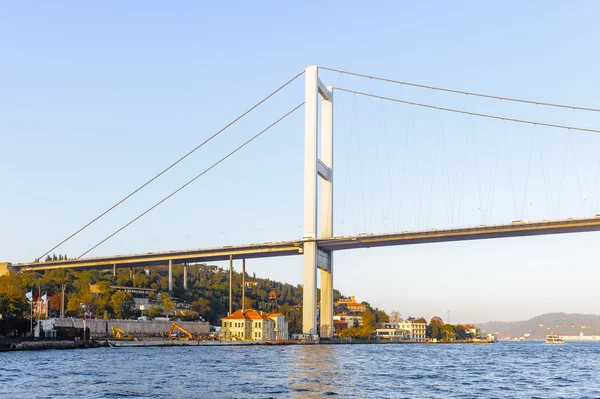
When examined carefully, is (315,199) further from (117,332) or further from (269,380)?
(269,380)

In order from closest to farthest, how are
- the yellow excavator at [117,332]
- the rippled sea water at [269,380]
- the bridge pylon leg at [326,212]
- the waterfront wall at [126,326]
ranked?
the rippled sea water at [269,380] → the bridge pylon leg at [326,212] → the waterfront wall at [126,326] → the yellow excavator at [117,332]

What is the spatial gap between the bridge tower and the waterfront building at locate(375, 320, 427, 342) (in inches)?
3041

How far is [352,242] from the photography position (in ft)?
279

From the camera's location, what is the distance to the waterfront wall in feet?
287

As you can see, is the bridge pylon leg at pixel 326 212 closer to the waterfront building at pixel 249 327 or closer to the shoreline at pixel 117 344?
the shoreline at pixel 117 344

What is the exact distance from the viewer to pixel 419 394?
106 ft

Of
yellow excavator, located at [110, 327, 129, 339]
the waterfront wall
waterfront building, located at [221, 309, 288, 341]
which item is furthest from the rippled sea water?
waterfront building, located at [221, 309, 288, 341]

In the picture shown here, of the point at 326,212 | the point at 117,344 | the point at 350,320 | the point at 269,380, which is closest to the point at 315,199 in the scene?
the point at 326,212

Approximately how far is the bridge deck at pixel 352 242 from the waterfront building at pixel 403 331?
6737 cm

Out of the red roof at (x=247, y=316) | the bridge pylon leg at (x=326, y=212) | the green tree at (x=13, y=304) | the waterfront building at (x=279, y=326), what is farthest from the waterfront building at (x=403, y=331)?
the green tree at (x=13, y=304)

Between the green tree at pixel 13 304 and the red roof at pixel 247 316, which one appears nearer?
the green tree at pixel 13 304

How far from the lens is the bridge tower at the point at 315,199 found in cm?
8100

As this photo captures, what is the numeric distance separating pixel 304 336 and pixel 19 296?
31740 mm

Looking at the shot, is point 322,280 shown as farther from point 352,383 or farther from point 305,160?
point 352,383
